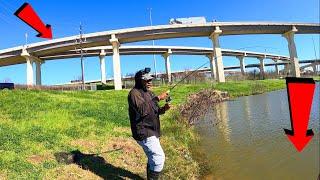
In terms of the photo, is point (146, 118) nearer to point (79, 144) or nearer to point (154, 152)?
point (154, 152)

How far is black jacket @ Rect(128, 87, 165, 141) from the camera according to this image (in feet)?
26.5

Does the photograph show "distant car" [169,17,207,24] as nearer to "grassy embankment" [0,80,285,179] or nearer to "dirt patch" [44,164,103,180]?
"grassy embankment" [0,80,285,179]

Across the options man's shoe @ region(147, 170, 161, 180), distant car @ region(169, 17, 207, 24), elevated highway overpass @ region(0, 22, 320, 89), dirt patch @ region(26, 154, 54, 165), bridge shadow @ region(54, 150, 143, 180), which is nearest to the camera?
man's shoe @ region(147, 170, 161, 180)

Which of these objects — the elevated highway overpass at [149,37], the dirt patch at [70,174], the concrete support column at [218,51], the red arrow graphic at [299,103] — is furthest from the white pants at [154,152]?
the concrete support column at [218,51]

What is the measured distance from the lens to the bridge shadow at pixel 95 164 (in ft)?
30.7

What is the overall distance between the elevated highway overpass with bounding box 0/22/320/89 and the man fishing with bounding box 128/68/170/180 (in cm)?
5660

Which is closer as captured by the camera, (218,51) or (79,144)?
(79,144)

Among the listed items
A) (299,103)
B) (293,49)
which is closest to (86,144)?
(299,103)

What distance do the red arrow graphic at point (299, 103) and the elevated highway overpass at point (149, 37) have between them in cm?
5931

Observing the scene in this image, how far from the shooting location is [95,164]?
991 centimetres

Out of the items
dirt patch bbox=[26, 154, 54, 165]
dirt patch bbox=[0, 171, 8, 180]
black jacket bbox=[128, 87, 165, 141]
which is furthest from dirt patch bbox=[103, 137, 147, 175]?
dirt patch bbox=[0, 171, 8, 180]

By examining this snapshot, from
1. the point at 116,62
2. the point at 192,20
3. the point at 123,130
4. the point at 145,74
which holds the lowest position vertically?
the point at 123,130

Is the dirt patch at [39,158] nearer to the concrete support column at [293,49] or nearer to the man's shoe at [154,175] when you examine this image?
the man's shoe at [154,175]

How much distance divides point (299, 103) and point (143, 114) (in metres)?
3.59
